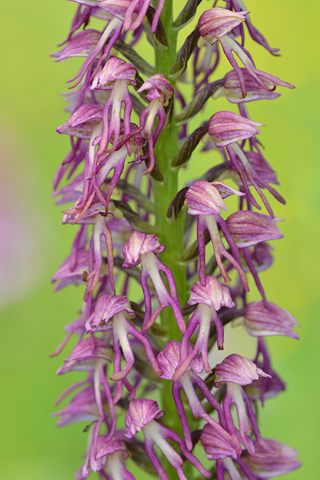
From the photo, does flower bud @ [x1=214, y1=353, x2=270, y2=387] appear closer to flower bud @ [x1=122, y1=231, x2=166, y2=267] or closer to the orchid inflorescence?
the orchid inflorescence

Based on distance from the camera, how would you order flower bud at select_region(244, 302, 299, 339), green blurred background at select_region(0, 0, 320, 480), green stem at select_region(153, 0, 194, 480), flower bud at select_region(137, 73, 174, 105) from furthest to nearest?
green blurred background at select_region(0, 0, 320, 480)
flower bud at select_region(244, 302, 299, 339)
green stem at select_region(153, 0, 194, 480)
flower bud at select_region(137, 73, 174, 105)

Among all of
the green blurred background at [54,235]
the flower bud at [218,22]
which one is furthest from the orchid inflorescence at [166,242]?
the green blurred background at [54,235]

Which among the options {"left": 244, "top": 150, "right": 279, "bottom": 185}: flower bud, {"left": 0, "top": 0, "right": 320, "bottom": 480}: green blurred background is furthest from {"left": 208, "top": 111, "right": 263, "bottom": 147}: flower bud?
{"left": 0, "top": 0, "right": 320, "bottom": 480}: green blurred background

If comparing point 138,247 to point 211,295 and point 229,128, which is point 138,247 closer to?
point 211,295

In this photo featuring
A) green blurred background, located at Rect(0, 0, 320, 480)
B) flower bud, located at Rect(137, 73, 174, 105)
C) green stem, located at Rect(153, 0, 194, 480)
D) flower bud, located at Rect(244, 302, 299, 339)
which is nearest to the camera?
flower bud, located at Rect(137, 73, 174, 105)

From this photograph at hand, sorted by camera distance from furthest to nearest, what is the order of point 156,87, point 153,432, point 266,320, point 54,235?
point 54,235, point 266,320, point 153,432, point 156,87

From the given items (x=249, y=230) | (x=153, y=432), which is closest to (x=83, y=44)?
(x=249, y=230)
